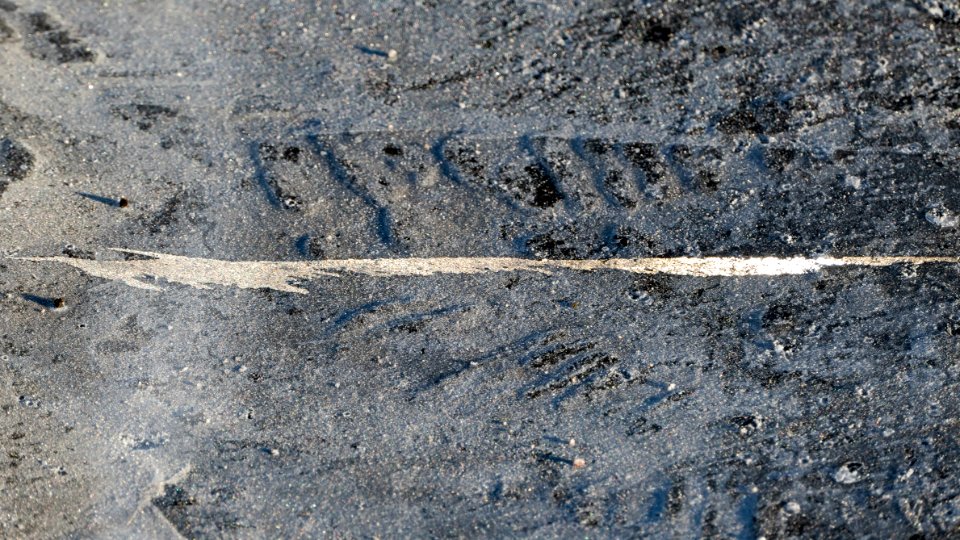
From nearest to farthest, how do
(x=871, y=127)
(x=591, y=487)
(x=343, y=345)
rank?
(x=591, y=487) < (x=343, y=345) < (x=871, y=127)

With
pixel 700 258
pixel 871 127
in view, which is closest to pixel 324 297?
pixel 700 258

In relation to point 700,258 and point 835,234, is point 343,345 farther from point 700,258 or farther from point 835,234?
point 835,234

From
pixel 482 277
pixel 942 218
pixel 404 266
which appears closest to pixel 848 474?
pixel 942 218

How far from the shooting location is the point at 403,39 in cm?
448

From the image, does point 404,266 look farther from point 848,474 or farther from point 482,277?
point 848,474

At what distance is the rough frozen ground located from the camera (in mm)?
3629

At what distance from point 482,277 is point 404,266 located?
36 cm

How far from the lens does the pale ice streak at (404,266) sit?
13.0 ft

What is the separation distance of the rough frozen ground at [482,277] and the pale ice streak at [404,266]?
0.16ft

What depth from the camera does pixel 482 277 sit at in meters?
3.99

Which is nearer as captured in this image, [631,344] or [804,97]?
[631,344]

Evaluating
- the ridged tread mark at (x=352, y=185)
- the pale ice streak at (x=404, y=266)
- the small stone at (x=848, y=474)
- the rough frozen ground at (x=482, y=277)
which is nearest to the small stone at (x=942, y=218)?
the rough frozen ground at (x=482, y=277)

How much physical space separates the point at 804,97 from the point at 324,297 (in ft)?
8.22

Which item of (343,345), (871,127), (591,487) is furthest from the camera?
(871,127)
